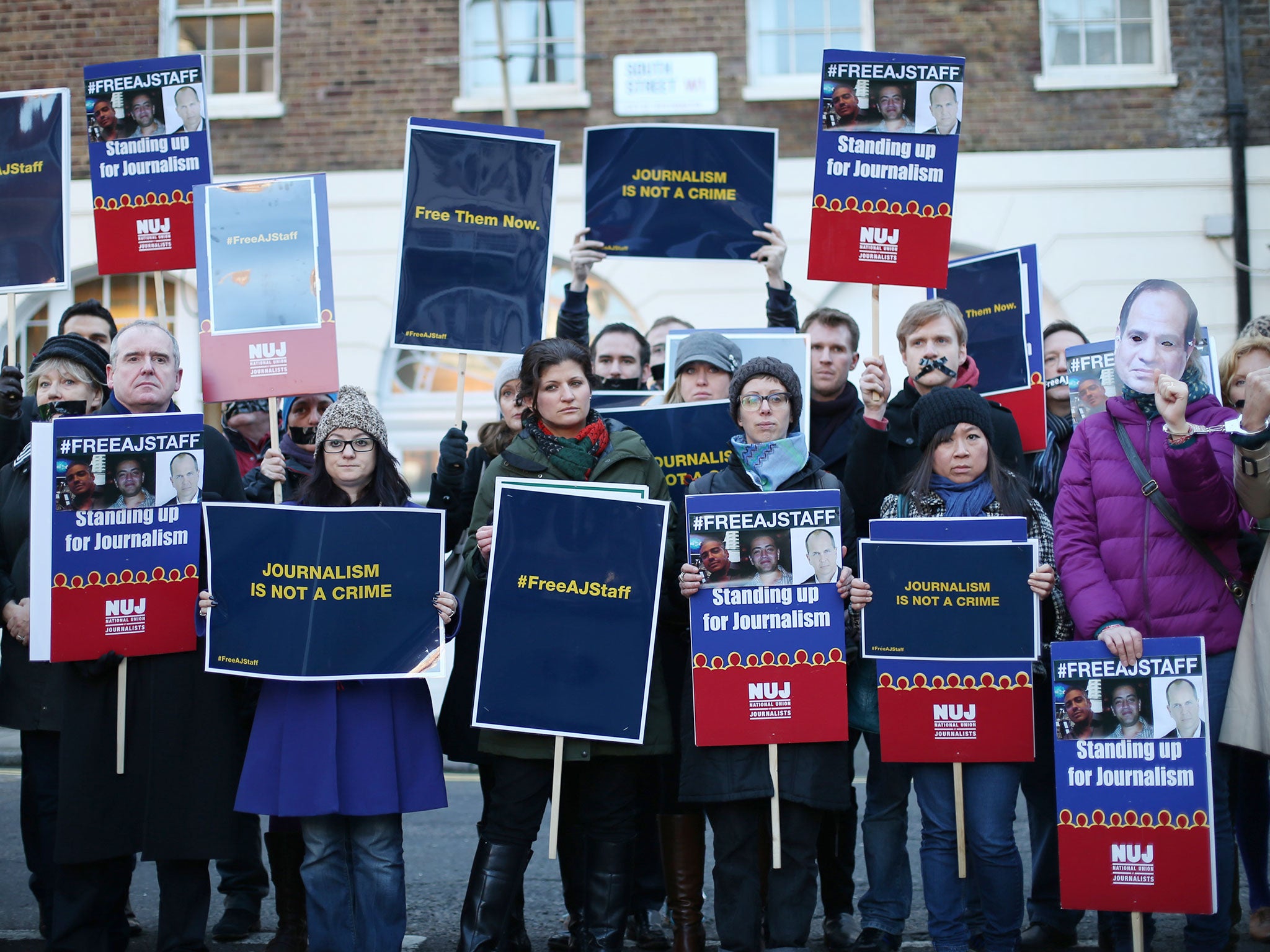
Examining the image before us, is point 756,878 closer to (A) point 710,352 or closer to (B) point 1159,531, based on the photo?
(B) point 1159,531

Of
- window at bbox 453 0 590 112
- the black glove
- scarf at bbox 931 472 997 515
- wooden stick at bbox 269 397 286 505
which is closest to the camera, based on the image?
scarf at bbox 931 472 997 515

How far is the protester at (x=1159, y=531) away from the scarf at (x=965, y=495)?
250 mm

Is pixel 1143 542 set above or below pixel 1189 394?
below

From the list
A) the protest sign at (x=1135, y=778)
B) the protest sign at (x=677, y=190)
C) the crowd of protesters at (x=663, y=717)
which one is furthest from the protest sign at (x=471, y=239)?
the protest sign at (x=1135, y=778)

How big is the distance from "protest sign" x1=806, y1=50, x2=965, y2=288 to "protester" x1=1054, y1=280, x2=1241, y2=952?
0.98 metres

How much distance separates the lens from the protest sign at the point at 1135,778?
400 centimetres

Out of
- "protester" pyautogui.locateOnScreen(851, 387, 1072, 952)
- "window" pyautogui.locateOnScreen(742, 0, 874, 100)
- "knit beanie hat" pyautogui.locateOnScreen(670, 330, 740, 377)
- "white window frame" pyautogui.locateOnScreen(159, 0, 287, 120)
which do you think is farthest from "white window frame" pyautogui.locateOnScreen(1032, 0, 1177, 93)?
"protester" pyautogui.locateOnScreen(851, 387, 1072, 952)

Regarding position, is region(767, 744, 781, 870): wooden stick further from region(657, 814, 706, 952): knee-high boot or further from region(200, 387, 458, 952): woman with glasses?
region(200, 387, 458, 952): woman with glasses

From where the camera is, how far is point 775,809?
4.26 meters

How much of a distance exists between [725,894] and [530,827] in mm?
670

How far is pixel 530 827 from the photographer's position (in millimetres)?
4422

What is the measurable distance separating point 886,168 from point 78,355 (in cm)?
311

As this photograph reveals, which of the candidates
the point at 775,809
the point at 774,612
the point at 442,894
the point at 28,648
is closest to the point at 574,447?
the point at 774,612

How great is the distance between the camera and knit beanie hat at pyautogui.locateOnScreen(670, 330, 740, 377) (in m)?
5.22
